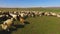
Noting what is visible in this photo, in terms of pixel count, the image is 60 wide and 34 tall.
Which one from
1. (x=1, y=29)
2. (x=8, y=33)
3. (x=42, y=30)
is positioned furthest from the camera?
(x=42, y=30)

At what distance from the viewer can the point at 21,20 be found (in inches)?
719

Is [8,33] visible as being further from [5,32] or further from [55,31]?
[55,31]

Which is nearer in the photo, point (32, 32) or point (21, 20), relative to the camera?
point (32, 32)

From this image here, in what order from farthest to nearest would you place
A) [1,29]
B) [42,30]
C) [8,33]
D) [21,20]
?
[21,20] → [42,30] → [1,29] → [8,33]

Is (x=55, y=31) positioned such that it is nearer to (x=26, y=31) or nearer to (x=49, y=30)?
(x=49, y=30)

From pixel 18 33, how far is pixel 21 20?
4665 mm

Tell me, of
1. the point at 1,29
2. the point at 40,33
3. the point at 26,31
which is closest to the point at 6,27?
the point at 1,29

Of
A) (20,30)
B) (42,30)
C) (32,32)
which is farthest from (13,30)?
(42,30)

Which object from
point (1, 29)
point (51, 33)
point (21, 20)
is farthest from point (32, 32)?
point (21, 20)

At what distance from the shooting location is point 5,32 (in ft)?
44.0

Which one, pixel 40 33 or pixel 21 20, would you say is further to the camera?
pixel 21 20

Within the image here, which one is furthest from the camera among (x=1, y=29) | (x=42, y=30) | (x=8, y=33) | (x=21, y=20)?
(x=21, y=20)

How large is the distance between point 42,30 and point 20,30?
2084mm

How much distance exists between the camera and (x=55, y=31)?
15.0 meters
